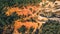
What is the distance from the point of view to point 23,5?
1.72 meters

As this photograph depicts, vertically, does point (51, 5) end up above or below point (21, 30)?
above

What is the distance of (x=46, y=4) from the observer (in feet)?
5.62

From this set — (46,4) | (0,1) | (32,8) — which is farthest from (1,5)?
(46,4)

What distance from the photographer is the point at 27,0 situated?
171 centimetres

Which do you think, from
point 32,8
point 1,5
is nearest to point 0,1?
point 1,5

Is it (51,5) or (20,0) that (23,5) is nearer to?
(20,0)

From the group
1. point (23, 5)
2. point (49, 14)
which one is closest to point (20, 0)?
point (23, 5)

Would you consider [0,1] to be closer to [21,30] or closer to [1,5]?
[1,5]

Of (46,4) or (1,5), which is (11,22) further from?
(46,4)

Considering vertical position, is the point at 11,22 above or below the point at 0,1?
below

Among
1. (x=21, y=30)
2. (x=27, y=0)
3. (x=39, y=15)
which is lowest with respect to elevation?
(x=21, y=30)

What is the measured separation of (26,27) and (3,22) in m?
0.20

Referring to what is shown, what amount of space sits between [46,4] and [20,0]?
0.22 meters

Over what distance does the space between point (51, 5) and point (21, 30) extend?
1.08 ft
